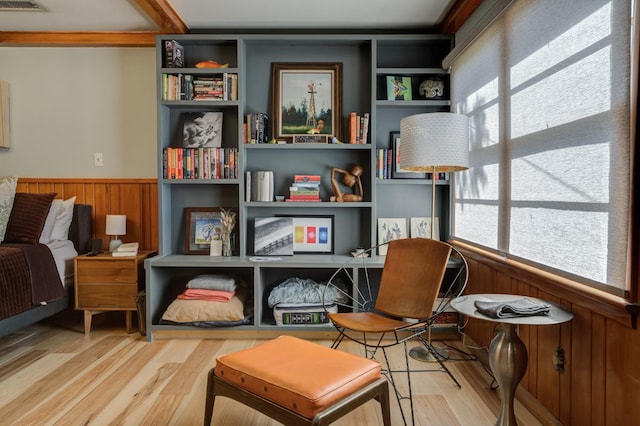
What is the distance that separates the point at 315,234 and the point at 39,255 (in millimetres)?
2094

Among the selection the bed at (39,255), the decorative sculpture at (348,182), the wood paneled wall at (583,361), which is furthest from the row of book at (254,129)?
the wood paneled wall at (583,361)

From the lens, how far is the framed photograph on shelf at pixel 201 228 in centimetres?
Answer: 342

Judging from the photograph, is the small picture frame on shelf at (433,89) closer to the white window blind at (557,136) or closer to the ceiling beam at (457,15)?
the ceiling beam at (457,15)

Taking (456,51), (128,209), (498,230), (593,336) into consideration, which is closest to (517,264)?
(498,230)

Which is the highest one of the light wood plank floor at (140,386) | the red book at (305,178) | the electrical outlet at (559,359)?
the red book at (305,178)

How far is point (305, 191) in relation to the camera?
10.8 feet

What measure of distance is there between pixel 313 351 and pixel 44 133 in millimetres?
3329

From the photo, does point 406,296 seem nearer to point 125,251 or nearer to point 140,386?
point 140,386

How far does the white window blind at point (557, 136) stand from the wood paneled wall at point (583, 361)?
4.6 inches

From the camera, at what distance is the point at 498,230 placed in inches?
94.7

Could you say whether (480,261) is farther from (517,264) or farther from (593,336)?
(593,336)

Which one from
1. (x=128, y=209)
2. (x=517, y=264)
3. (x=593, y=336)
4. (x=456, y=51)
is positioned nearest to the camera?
(x=593, y=336)

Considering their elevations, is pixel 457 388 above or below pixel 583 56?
below

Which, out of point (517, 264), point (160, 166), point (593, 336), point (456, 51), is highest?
point (456, 51)
